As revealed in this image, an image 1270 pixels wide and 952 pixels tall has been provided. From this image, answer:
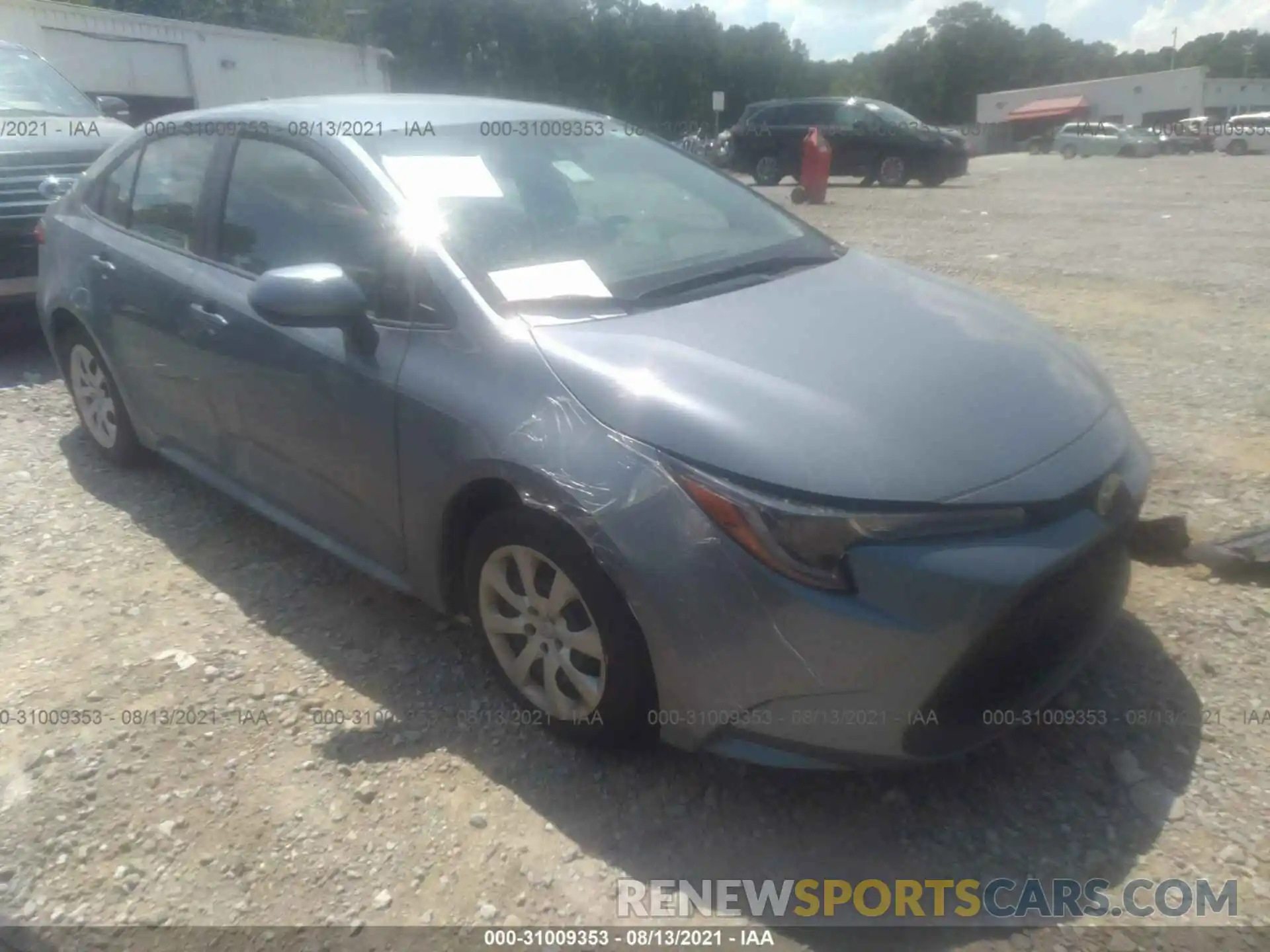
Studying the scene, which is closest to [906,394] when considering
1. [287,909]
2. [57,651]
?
[287,909]

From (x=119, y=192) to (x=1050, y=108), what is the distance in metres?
65.6

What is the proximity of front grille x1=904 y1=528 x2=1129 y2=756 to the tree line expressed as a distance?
134 feet

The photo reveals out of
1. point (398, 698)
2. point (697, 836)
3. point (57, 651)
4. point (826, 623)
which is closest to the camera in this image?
point (826, 623)

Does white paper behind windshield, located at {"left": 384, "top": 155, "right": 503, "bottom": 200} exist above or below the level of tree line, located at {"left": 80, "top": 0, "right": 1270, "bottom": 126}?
below

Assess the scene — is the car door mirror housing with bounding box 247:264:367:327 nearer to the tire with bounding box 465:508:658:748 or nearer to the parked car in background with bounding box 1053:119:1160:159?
the tire with bounding box 465:508:658:748

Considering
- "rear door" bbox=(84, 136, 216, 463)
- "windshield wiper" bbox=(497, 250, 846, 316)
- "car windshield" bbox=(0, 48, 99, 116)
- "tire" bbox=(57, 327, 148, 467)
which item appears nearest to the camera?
"windshield wiper" bbox=(497, 250, 846, 316)

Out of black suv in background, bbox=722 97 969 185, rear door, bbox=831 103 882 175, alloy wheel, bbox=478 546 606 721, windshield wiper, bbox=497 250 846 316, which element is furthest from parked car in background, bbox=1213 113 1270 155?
alloy wheel, bbox=478 546 606 721

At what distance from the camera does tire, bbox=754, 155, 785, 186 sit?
73.6 feet

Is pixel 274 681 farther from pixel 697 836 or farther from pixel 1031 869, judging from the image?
pixel 1031 869

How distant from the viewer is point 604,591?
240cm

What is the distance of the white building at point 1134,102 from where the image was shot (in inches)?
2201

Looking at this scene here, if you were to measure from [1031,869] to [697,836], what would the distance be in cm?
76

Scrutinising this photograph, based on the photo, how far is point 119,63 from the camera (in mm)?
18422

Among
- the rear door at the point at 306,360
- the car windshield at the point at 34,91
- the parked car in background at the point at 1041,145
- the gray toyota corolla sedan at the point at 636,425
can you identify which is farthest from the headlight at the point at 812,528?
the parked car in background at the point at 1041,145
